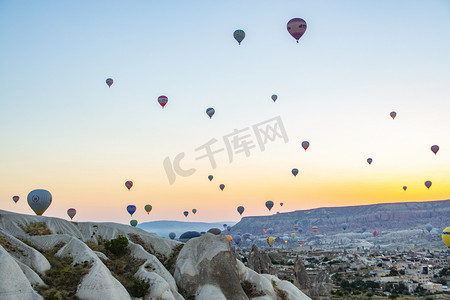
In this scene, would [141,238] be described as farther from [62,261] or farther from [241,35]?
[241,35]

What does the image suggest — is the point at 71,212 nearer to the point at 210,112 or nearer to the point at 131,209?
the point at 131,209

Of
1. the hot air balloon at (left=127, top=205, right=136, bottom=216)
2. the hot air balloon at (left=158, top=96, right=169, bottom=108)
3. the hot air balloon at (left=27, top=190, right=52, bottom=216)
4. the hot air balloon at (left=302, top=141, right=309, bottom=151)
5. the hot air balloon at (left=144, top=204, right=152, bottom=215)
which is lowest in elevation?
the hot air balloon at (left=144, top=204, right=152, bottom=215)

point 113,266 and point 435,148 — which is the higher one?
point 435,148

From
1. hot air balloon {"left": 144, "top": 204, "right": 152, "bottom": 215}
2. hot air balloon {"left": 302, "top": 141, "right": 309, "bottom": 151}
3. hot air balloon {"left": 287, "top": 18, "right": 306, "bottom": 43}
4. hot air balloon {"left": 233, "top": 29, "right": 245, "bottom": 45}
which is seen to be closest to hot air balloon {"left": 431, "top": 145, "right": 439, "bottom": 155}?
hot air balloon {"left": 302, "top": 141, "right": 309, "bottom": 151}

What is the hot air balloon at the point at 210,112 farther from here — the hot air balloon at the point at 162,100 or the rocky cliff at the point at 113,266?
the rocky cliff at the point at 113,266

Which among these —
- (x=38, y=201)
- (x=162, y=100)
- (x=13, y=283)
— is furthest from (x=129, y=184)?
(x=13, y=283)

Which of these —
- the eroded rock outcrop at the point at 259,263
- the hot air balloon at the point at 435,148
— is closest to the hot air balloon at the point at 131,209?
the eroded rock outcrop at the point at 259,263

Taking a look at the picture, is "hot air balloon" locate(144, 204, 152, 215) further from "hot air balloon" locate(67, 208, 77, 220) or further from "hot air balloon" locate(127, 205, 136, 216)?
"hot air balloon" locate(67, 208, 77, 220)
